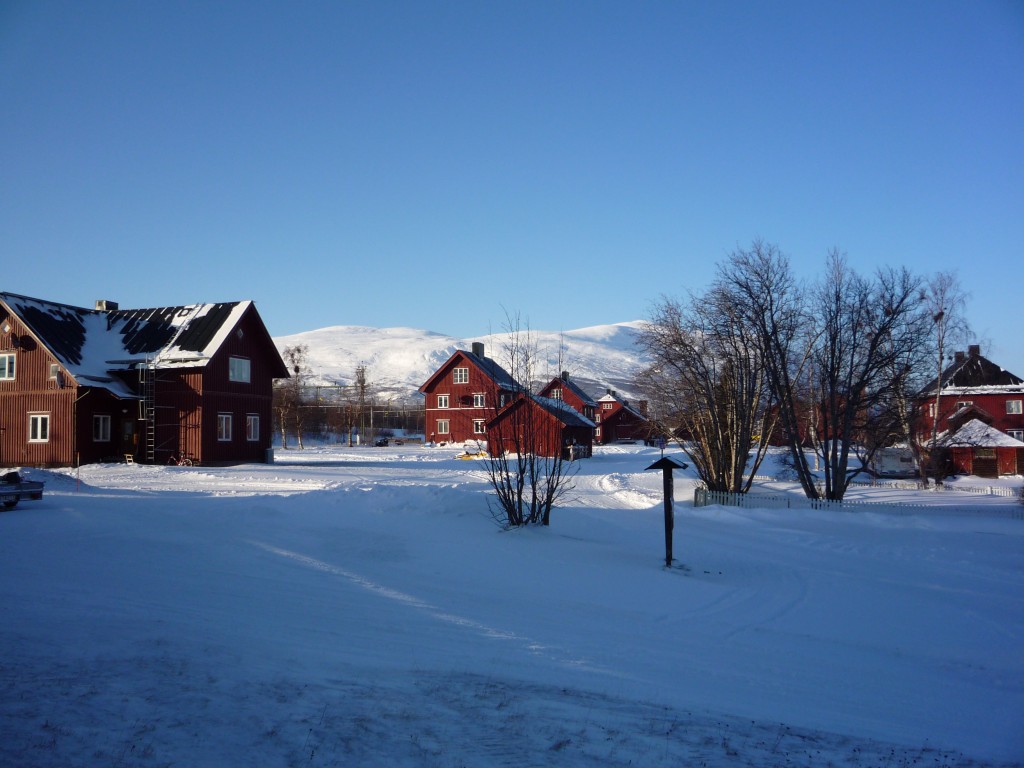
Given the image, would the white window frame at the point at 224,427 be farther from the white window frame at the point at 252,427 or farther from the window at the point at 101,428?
the window at the point at 101,428

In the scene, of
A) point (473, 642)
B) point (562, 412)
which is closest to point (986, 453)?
point (562, 412)

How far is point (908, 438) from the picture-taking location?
3688 cm

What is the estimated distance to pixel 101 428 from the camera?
35656 millimetres

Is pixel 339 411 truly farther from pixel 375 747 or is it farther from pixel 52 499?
pixel 375 747

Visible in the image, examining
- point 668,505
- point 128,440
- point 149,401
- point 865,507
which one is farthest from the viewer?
point 128,440

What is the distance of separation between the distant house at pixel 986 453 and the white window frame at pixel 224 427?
42478mm

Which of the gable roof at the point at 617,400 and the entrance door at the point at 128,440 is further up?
the gable roof at the point at 617,400

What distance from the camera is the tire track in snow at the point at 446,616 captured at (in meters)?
8.42

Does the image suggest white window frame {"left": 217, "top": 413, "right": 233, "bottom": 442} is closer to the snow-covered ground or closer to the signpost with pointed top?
the snow-covered ground

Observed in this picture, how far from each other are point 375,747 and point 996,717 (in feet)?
21.3

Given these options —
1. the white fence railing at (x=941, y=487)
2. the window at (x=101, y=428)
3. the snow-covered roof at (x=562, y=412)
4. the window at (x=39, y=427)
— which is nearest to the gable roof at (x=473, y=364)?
the snow-covered roof at (x=562, y=412)

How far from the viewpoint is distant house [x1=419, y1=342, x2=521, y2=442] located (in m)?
62.2

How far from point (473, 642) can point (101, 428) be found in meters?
32.9

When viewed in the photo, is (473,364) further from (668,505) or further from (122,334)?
(668,505)
